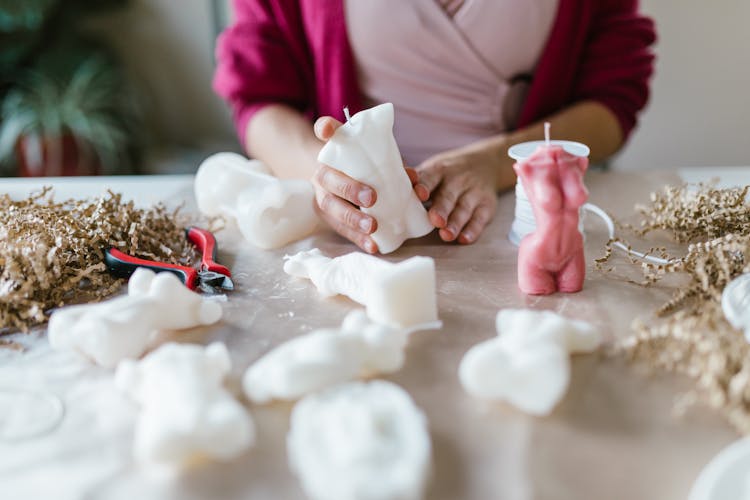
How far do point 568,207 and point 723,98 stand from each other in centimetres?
159

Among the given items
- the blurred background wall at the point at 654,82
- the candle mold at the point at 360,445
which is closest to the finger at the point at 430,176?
the candle mold at the point at 360,445

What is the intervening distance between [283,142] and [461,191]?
333mm

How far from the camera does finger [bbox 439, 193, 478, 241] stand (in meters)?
0.87

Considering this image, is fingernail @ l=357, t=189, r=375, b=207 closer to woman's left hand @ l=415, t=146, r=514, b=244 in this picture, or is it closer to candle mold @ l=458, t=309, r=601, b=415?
woman's left hand @ l=415, t=146, r=514, b=244

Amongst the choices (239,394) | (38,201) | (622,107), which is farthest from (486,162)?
(38,201)

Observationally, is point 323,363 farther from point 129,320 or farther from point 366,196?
point 366,196

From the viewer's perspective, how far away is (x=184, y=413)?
1.60 feet

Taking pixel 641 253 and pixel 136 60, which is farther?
pixel 136 60

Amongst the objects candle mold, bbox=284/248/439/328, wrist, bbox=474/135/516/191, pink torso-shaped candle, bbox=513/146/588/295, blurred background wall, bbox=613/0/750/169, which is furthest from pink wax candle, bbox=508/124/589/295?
blurred background wall, bbox=613/0/750/169

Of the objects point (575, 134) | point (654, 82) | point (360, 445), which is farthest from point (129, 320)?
point (654, 82)

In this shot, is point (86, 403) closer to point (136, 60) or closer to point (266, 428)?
point (266, 428)

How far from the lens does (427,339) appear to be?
653mm

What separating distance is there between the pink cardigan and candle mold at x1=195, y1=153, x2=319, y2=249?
27 centimetres

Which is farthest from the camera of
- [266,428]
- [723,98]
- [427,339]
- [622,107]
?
[723,98]
